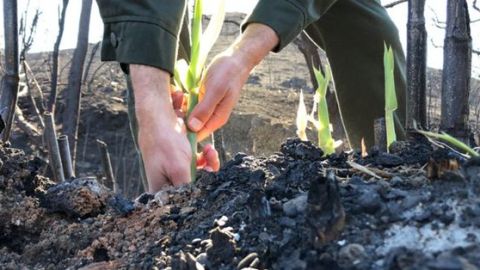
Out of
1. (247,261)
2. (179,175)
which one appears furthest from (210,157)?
(247,261)

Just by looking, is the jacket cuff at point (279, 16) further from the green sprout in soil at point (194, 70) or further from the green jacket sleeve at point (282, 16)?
the green sprout in soil at point (194, 70)

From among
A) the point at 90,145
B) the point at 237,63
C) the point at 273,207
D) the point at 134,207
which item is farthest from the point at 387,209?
the point at 90,145

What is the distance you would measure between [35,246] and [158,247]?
26 centimetres

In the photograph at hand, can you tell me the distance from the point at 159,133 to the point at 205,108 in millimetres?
131

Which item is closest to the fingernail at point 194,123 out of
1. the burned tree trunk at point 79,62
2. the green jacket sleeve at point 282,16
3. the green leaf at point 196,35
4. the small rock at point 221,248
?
the green leaf at point 196,35

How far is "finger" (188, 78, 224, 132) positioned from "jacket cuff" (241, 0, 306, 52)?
0.17 meters

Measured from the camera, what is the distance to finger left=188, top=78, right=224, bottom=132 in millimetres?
1466

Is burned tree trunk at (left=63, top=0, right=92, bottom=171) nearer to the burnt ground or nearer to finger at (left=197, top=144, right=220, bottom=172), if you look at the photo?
finger at (left=197, top=144, right=220, bottom=172)

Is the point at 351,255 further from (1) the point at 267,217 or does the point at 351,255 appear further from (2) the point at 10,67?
(2) the point at 10,67

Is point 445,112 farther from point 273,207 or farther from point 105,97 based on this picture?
point 105,97

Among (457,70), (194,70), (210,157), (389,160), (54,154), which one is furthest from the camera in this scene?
(54,154)

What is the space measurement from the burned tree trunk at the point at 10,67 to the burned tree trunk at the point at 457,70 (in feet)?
4.12

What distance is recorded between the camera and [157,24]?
57.6 inches

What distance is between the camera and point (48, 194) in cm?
131
